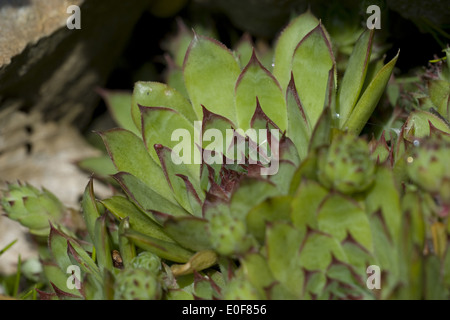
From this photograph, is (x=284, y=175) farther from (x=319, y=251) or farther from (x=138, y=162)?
(x=138, y=162)

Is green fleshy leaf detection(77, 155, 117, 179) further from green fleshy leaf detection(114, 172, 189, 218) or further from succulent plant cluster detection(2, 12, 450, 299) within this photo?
green fleshy leaf detection(114, 172, 189, 218)

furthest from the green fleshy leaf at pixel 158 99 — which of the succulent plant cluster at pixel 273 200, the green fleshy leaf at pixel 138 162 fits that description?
the green fleshy leaf at pixel 138 162

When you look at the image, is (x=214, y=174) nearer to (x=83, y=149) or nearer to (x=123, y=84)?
(x=83, y=149)

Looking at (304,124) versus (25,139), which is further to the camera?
(25,139)

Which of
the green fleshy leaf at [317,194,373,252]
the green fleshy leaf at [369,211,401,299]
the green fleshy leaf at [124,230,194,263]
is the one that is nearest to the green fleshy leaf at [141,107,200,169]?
the green fleshy leaf at [124,230,194,263]

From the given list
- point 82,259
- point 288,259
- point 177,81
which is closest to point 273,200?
point 288,259

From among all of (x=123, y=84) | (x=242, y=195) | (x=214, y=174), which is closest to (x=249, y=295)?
(x=242, y=195)
